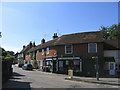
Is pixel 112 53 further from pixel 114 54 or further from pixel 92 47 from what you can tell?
pixel 92 47

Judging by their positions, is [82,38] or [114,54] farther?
[82,38]

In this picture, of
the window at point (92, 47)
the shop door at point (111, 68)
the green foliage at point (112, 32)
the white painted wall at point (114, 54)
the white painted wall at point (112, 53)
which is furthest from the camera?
the green foliage at point (112, 32)

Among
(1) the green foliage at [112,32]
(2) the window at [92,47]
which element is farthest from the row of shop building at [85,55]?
(1) the green foliage at [112,32]

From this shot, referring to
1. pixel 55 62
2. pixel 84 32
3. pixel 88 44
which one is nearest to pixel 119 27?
pixel 84 32

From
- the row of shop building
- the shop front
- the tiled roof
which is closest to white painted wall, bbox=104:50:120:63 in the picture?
the row of shop building

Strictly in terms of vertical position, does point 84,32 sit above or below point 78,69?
above

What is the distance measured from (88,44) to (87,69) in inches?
168

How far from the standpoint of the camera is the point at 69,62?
28.4m

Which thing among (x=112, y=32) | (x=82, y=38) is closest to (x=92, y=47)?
(x=82, y=38)

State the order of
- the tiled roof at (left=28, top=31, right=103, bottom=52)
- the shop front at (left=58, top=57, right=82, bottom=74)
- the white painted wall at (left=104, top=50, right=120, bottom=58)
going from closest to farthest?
1. the white painted wall at (left=104, top=50, right=120, bottom=58)
2. the shop front at (left=58, top=57, right=82, bottom=74)
3. the tiled roof at (left=28, top=31, right=103, bottom=52)

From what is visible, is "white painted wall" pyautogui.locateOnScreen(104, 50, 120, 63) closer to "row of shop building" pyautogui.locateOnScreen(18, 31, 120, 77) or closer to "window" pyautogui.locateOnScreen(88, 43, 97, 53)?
"row of shop building" pyautogui.locateOnScreen(18, 31, 120, 77)

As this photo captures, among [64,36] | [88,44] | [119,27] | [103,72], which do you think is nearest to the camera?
[103,72]

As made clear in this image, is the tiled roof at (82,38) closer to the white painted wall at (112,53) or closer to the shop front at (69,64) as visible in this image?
the white painted wall at (112,53)

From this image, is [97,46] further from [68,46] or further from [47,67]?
[47,67]
